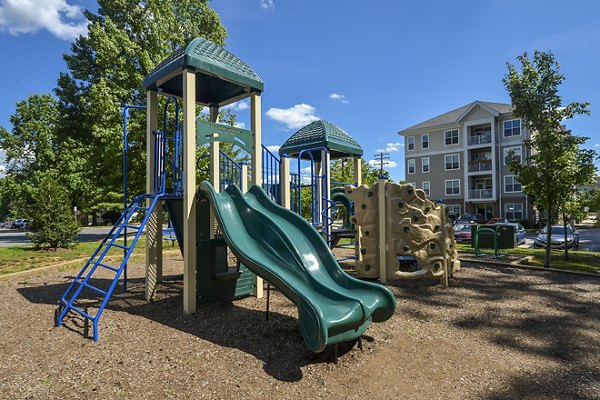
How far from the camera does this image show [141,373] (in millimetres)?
3549

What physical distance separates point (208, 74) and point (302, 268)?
3639 mm

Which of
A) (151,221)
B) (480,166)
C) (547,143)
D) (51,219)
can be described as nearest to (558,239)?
(547,143)

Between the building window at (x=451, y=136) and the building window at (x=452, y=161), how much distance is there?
4.46 ft

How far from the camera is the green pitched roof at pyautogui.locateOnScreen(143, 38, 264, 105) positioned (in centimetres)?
575

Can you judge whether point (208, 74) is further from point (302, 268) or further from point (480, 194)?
point (480, 194)

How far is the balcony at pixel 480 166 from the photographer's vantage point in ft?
115

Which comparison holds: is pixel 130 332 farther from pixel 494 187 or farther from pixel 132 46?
pixel 494 187

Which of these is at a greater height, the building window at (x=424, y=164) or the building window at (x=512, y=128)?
the building window at (x=512, y=128)

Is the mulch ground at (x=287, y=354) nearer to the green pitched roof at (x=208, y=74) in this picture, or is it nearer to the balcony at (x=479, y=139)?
the green pitched roof at (x=208, y=74)

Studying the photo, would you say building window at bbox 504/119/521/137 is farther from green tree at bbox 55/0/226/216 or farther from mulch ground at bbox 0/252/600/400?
mulch ground at bbox 0/252/600/400

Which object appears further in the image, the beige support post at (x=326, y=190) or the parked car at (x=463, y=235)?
the parked car at (x=463, y=235)

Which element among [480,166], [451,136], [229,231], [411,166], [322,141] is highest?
[451,136]

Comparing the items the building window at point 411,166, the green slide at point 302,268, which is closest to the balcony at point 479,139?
the building window at point 411,166

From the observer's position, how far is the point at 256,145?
660cm
